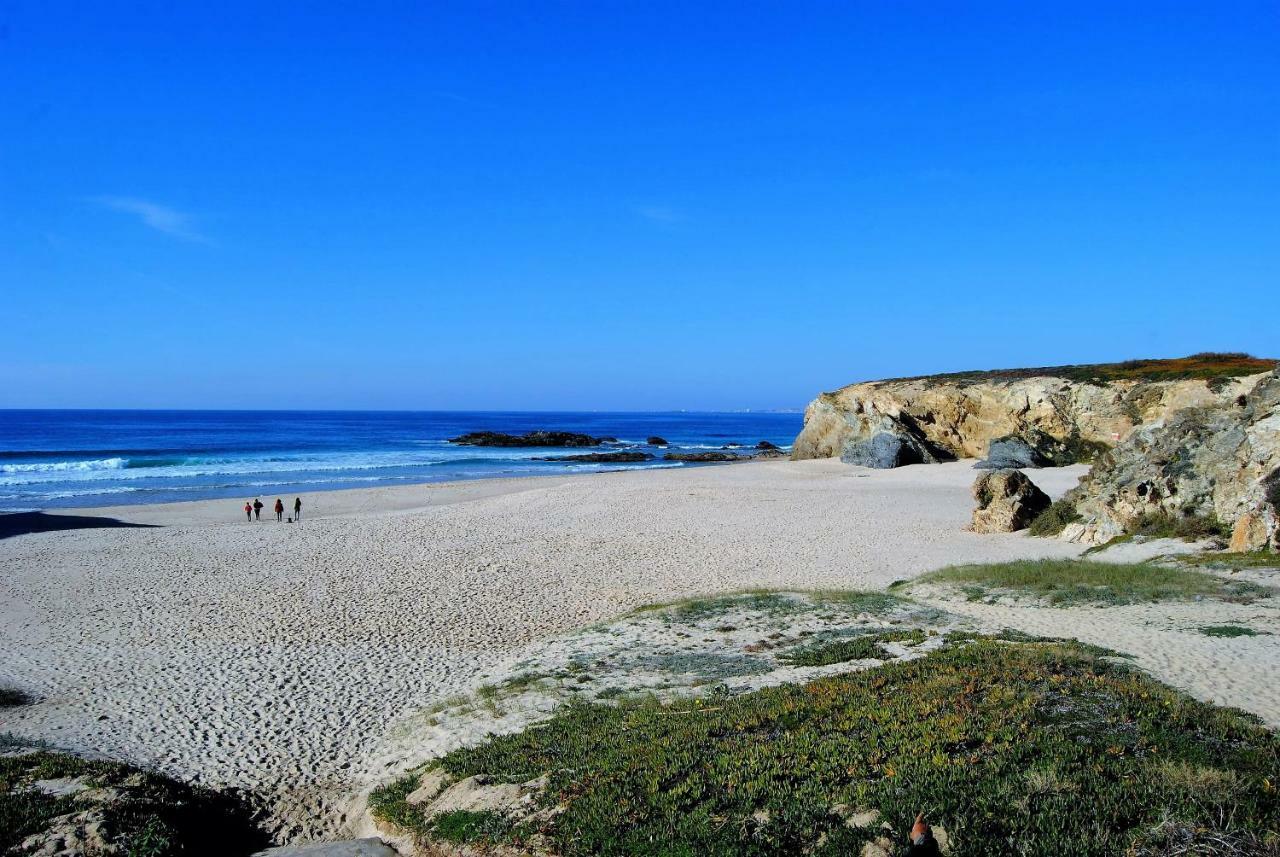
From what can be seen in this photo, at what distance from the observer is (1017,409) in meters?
41.8

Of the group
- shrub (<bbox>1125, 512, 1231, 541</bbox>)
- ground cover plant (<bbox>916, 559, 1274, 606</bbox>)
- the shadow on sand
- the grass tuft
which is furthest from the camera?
the shadow on sand

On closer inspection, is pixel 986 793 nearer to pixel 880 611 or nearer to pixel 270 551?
pixel 880 611

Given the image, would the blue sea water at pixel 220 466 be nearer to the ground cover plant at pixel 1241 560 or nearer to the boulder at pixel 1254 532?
the ground cover plant at pixel 1241 560

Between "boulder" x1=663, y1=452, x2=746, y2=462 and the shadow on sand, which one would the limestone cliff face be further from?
the shadow on sand

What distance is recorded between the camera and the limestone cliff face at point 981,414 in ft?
121

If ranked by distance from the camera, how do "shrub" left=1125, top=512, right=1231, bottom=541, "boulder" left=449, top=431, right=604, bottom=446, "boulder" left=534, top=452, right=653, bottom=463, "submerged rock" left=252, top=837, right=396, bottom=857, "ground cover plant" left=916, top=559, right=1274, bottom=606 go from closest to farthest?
1. "submerged rock" left=252, top=837, right=396, bottom=857
2. "ground cover plant" left=916, top=559, right=1274, bottom=606
3. "shrub" left=1125, top=512, right=1231, bottom=541
4. "boulder" left=534, top=452, right=653, bottom=463
5. "boulder" left=449, top=431, right=604, bottom=446

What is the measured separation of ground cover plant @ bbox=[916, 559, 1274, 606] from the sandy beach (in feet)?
2.72

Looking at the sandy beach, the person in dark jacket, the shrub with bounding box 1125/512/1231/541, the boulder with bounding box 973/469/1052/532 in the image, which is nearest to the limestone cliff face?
the sandy beach

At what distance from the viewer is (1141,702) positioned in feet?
22.3

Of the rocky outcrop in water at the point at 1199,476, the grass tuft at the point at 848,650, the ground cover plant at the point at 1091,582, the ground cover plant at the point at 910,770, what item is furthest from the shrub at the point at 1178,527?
the ground cover plant at the point at 910,770

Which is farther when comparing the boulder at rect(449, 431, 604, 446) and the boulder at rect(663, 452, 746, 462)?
the boulder at rect(449, 431, 604, 446)

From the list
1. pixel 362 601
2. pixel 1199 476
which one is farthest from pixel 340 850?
Result: pixel 1199 476

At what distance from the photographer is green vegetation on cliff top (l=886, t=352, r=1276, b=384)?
117 ft

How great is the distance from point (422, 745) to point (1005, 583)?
10613 mm
